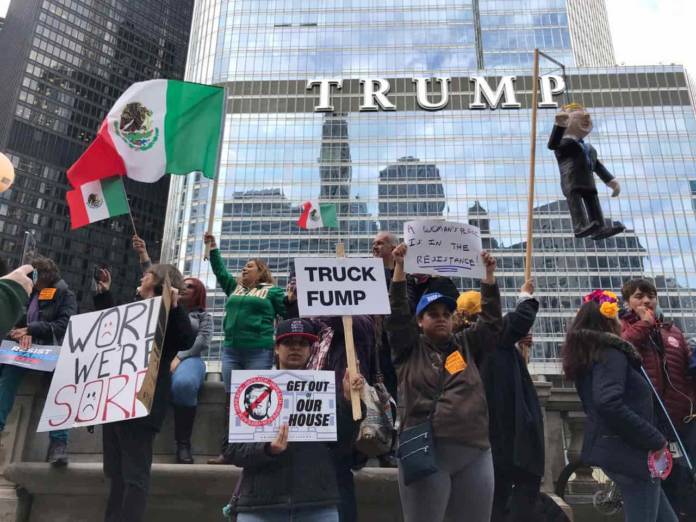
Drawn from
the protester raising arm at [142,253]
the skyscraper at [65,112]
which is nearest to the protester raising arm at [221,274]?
the protester raising arm at [142,253]

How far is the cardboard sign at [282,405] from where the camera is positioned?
3633 mm

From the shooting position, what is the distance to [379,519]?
5.53 meters

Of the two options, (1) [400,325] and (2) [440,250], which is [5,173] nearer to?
(1) [400,325]

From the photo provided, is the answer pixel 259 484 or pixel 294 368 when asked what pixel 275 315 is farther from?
pixel 259 484

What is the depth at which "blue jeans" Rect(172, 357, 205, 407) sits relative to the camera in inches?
222

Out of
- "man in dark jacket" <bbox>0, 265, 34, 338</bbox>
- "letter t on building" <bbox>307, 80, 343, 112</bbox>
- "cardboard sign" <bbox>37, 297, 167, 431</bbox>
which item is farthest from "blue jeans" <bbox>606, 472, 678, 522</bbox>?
"letter t on building" <bbox>307, 80, 343, 112</bbox>

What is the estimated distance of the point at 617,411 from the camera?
13.6 feet

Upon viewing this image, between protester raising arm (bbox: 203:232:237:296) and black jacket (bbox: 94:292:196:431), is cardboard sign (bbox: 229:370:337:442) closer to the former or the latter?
black jacket (bbox: 94:292:196:431)

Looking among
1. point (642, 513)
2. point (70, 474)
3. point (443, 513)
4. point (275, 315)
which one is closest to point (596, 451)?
point (642, 513)

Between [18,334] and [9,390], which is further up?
[18,334]

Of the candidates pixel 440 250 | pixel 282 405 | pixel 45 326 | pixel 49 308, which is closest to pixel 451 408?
pixel 282 405

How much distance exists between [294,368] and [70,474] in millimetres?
2780

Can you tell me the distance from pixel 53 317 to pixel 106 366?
1941mm

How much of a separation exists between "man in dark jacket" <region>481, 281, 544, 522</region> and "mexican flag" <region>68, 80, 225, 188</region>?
160 inches
